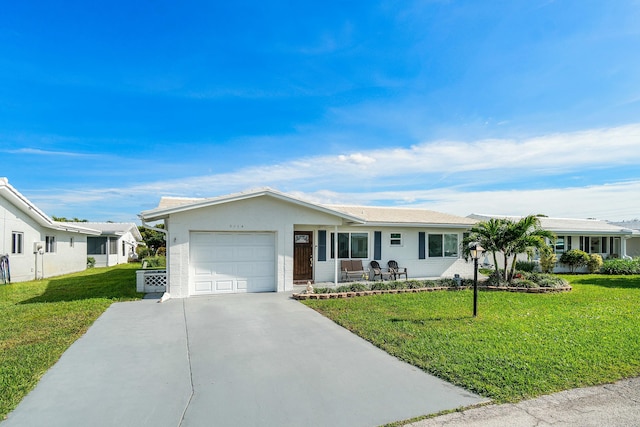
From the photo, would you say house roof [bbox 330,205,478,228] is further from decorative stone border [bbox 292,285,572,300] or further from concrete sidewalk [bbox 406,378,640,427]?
concrete sidewalk [bbox 406,378,640,427]

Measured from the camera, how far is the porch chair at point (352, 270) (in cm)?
1491

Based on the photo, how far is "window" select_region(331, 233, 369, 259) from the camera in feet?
49.9

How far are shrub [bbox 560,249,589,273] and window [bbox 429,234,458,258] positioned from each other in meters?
8.92

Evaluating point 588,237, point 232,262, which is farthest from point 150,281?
point 588,237

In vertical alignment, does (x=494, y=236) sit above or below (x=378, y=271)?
above

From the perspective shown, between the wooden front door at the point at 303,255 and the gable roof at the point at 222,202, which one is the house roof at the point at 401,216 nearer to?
the wooden front door at the point at 303,255

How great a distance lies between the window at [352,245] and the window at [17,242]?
1433cm

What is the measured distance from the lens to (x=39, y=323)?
324 inches

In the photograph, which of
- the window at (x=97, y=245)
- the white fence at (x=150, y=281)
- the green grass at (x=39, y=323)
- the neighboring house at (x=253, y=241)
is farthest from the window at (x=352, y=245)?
the window at (x=97, y=245)

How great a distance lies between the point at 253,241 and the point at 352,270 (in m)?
4.75

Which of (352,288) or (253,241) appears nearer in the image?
(253,241)

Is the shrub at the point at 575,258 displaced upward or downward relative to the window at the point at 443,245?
downward

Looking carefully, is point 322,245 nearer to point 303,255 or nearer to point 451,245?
point 303,255

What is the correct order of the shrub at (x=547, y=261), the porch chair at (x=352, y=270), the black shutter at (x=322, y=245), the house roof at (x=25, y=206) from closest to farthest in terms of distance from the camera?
1. the house roof at (x=25, y=206)
2. the black shutter at (x=322, y=245)
3. the porch chair at (x=352, y=270)
4. the shrub at (x=547, y=261)
